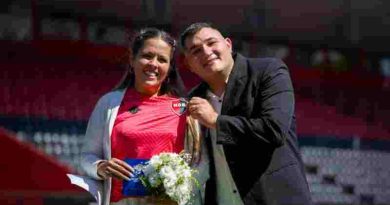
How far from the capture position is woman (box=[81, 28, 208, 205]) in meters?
2.20

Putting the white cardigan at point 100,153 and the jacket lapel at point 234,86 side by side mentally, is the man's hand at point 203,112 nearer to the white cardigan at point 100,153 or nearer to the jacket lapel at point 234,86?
the jacket lapel at point 234,86

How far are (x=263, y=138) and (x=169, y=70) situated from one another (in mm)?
409

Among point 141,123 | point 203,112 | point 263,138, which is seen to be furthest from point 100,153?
point 263,138

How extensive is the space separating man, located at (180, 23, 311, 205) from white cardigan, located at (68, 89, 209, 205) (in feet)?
0.14

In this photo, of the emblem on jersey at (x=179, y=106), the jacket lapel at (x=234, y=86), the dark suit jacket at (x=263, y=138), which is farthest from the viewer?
the emblem on jersey at (x=179, y=106)

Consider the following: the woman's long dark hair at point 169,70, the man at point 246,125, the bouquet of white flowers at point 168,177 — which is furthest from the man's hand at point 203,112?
the woman's long dark hair at point 169,70

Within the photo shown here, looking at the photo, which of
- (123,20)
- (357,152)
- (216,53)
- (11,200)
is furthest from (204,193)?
(123,20)

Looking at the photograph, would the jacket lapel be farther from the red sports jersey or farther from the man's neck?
the red sports jersey

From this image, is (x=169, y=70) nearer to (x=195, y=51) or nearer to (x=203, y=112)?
(x=195, y=51)

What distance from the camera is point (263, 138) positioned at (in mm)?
2061

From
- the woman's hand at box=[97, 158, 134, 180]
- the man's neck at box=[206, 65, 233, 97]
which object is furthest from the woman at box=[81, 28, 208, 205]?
the man's neck at box=[206, 65, 233, 97]

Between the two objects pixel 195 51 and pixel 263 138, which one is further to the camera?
pixel 195 51

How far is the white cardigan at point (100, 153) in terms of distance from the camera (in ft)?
7.31

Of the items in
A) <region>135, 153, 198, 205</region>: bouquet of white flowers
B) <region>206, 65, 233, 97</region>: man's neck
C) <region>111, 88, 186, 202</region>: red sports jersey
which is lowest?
<region>135, 153, 198, 205</region>: bouquet of white flowers
